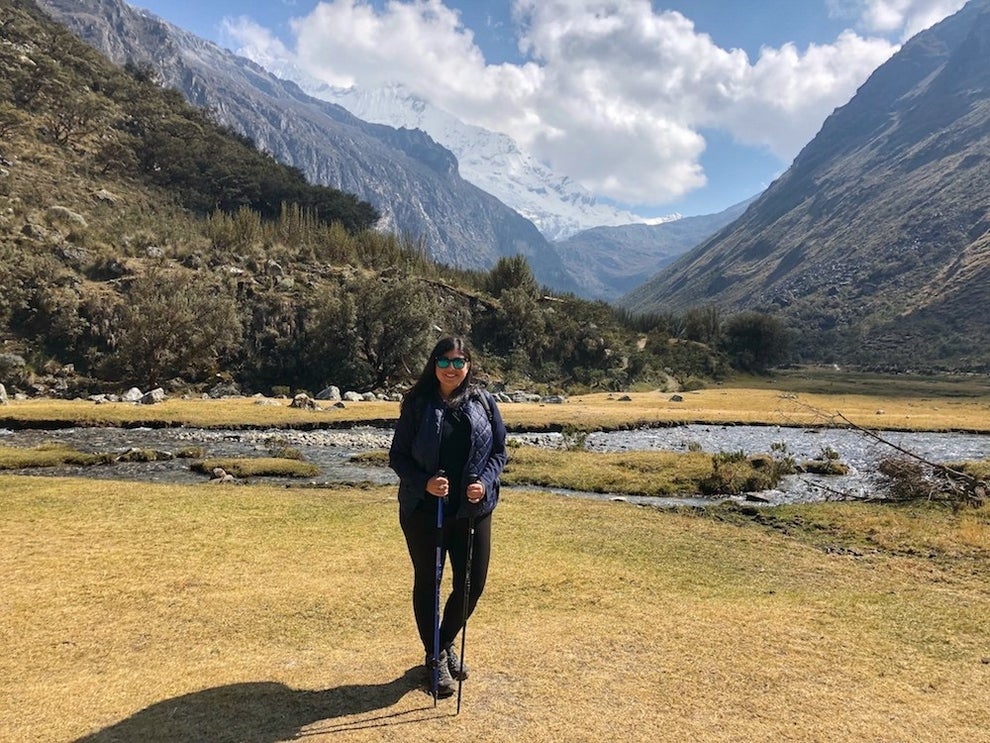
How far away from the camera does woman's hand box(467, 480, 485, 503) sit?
5762 mm

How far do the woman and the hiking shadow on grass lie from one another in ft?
2.31

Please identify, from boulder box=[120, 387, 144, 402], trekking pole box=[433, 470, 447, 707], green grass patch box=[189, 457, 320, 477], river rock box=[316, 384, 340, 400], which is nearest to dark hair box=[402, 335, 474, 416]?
trekking pole box=[433, 470, 447, 707]

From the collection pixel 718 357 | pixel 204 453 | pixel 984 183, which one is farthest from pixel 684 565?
pixel 984 183

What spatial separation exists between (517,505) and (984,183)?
25161cm

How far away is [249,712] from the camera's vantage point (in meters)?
5.89

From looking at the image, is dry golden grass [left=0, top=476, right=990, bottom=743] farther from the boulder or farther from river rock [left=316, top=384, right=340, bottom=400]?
river rock [left=316, top=384, right=340, bottom=400]

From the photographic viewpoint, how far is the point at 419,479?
587cm

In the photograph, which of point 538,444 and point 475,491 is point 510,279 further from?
point 475,491

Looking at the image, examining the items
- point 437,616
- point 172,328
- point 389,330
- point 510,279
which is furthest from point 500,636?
point 510,279

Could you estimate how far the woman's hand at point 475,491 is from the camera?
227 inches

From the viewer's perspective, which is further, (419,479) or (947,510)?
(947,510)

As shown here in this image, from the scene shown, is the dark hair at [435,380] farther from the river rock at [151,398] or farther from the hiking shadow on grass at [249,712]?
the river rock at [151,398]

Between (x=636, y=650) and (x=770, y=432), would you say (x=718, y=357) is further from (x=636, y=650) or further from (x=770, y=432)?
(x=636, y=650)

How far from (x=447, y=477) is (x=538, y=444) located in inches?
1094
